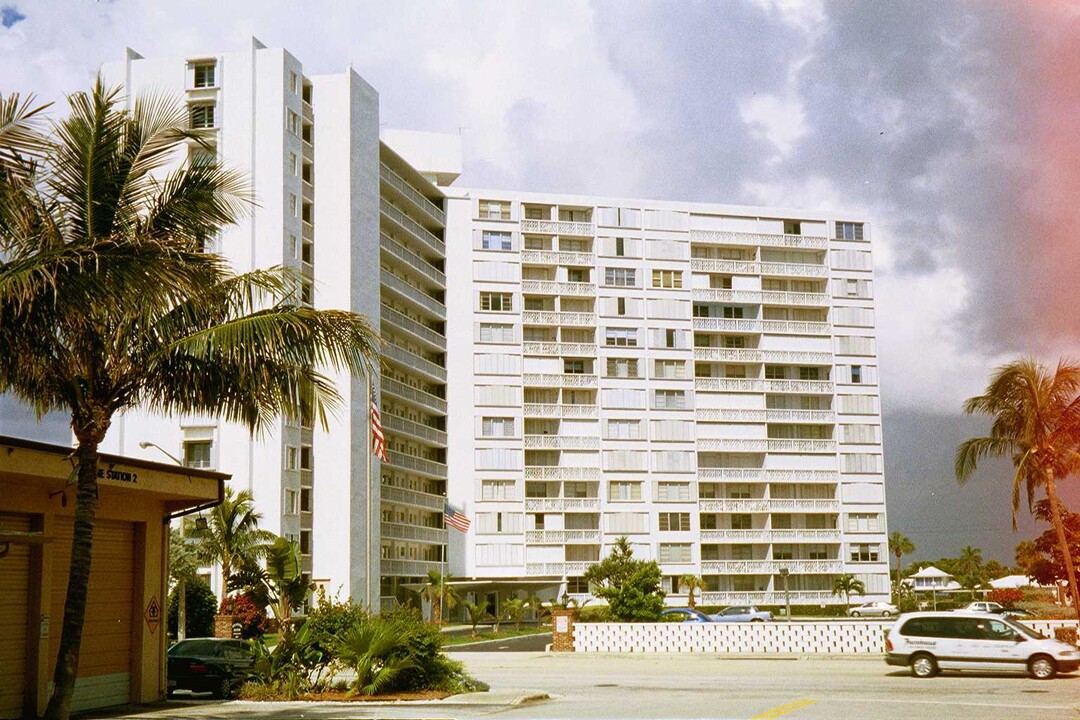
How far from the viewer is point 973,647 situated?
31.4 m

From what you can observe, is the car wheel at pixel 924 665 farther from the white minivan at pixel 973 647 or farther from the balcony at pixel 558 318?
the balcony at pixel 558 318

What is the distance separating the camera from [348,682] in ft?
92.6

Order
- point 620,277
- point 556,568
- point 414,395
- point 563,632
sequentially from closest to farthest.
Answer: point 563,632 → point 414,395 → point 556,568 → point 620,277

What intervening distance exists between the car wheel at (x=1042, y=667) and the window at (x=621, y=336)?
230ft

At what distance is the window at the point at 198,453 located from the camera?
68.6 metres

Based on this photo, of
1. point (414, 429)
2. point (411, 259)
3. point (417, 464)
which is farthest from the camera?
point (411, 259)

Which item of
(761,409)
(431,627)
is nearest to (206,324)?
(431,627)

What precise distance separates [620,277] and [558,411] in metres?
12.9

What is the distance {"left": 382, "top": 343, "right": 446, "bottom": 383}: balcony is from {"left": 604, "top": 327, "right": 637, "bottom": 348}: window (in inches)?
582

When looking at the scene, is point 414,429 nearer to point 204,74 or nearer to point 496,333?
point 496,333

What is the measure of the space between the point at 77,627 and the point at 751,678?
20080 millimetres

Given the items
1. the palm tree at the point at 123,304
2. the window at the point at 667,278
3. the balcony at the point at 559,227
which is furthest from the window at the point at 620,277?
the palm tree at the point at 123,304

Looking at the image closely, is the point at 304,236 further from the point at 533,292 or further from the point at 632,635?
the point at 632,635

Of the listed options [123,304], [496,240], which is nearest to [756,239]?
[496,240]
